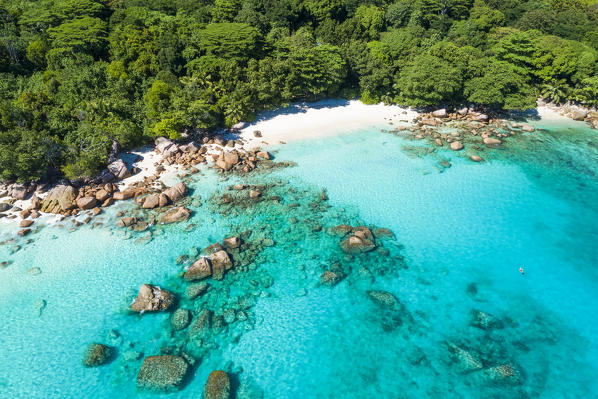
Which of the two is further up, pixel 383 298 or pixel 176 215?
pixel 176 215

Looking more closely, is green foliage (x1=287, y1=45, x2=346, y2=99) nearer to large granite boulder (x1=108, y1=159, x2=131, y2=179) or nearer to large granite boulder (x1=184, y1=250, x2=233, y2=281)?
large granite boulder (x1=108, y1=159, x2=131, y2=179)

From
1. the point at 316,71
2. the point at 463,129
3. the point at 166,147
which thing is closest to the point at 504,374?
the point at 463,129

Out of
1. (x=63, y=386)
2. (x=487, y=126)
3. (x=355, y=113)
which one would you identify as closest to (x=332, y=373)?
(x=63, y=386)

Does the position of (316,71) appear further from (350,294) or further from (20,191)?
(20,191)

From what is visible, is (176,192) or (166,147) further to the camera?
(166,147)

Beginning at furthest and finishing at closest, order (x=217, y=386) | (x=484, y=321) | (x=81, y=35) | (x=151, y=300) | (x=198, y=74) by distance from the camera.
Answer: (x=81, y=35)
(x=198, y=74)
(x=151, y=300)
(x=484, y=321)
(x=217, y=386)

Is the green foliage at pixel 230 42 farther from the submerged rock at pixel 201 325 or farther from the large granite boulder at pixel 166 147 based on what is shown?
the submerged rock at pixel 201 325

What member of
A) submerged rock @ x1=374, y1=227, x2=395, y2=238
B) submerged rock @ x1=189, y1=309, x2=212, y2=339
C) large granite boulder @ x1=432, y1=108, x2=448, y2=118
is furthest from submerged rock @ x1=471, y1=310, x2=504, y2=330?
large granite boulder @ x1=432, y1=108, x2=448, y2=118
